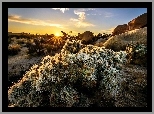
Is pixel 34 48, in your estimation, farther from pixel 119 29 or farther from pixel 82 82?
pixel 82 82

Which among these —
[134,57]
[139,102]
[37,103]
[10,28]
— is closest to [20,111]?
[37,103]

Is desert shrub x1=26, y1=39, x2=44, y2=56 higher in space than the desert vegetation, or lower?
higher

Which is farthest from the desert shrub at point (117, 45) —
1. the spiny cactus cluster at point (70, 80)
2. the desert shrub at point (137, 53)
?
the spiny cactus cluster at point (70, 80)

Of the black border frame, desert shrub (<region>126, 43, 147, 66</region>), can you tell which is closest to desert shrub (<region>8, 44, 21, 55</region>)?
the black border frame

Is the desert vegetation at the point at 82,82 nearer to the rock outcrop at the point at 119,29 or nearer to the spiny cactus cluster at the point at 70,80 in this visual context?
the spiny cactus cluster at the point at 70,80

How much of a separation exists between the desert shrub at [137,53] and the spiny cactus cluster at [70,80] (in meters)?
0.67

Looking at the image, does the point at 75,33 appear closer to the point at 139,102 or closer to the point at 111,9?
the point at 111,9

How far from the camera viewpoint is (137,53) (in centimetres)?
862

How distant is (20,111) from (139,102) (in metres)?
2.39

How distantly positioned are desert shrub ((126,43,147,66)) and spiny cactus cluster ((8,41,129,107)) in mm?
668

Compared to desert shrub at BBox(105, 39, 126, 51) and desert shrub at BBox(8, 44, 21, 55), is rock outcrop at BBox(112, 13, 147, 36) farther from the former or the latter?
desert shrub at BBox(8, 44, 21, 55)

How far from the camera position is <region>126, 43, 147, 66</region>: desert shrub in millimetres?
8274

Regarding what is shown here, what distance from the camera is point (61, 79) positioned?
309 inches
